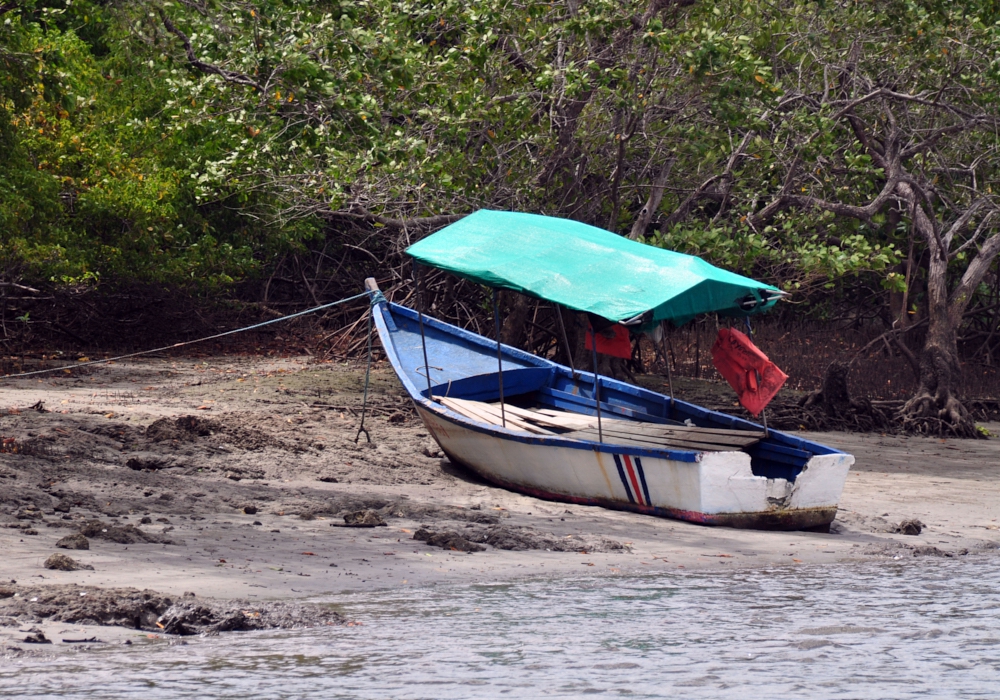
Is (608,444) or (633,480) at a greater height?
(608,444)

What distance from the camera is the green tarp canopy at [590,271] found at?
26.9 feet

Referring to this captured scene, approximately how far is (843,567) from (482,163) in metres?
6.52

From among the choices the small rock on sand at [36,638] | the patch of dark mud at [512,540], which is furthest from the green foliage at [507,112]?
the small rock on sand at [36,638]

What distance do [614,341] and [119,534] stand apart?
4.12 metres

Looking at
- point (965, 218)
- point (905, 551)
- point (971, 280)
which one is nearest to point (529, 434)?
point (905, 551)

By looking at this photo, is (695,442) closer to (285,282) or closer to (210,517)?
(210,517)

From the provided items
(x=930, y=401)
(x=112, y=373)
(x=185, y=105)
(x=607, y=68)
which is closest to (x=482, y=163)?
(x=607, y=68)

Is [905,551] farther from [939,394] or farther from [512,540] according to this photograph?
[939,394]

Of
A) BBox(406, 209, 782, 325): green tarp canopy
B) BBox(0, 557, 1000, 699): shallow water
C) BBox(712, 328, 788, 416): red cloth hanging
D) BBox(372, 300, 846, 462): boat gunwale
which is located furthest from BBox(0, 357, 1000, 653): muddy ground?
BBox(406, 209, 782, 325): green tarp canopy

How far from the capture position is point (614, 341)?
9.23 m

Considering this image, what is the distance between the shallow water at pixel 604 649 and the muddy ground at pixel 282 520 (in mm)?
295

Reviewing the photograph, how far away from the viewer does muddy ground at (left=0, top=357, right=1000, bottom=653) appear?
5.59 m

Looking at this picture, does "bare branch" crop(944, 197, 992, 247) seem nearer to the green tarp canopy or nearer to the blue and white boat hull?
the blue and white boat hull

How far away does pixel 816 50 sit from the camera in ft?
42.5
